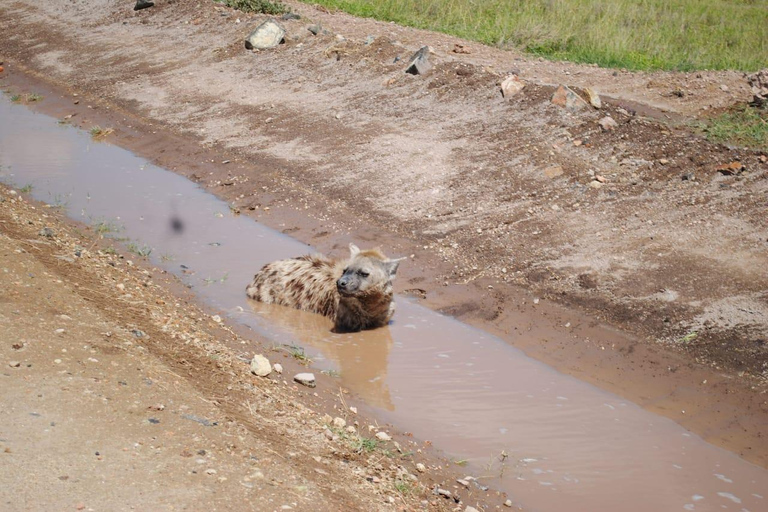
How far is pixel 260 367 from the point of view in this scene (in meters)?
5.67

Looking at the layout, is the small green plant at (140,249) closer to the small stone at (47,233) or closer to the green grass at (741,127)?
the small stone at (47,233)

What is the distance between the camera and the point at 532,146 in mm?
10242

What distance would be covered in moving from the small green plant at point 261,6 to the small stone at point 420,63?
14.4 feet

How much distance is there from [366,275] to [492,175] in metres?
3.28

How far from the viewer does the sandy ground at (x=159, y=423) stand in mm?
3830

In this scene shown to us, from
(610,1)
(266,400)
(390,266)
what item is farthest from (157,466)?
(610,1)

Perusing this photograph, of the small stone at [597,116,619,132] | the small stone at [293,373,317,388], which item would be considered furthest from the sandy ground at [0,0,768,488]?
the small stone at [293,373,317,388]

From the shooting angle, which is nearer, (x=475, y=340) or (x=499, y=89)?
(x=475, y=340)

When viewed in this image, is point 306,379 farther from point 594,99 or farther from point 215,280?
point 594,99

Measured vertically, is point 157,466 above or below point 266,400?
above

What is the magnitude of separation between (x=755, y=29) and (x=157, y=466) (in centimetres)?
1637

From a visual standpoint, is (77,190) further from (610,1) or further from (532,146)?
(610,1)

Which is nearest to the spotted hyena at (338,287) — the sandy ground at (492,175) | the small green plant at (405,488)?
the sandy ground at (492,175)

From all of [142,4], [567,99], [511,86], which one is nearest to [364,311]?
[567,99]
